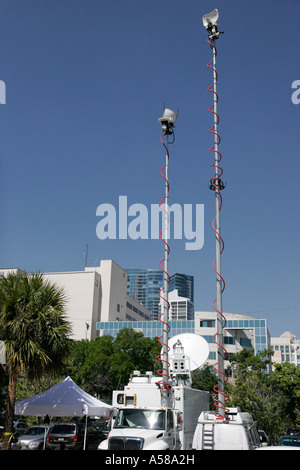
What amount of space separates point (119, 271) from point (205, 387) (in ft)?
158

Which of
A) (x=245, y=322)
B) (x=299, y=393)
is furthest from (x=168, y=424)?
(x=245, y=322)

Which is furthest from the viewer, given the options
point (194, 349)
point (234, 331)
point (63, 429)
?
point (234, 331)

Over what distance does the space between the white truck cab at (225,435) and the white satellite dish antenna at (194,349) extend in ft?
23.1

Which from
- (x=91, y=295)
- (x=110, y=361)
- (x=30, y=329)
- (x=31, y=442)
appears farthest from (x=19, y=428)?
(x=91, y=295)

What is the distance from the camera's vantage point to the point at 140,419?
45.4ft

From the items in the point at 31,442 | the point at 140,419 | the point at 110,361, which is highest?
the point at 110,361

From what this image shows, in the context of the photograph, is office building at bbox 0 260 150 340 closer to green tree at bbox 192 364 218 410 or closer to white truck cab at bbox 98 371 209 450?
green tree at bbox 192 364 218 410

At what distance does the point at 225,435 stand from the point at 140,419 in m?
3.30

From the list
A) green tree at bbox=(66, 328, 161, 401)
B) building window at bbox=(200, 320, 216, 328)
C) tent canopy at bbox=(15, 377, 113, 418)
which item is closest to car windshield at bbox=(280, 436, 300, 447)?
tent canopy at bbox=(15, 377, 113, 418)

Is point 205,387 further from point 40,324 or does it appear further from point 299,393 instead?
point 40,324

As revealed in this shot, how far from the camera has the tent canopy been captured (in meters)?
20.1

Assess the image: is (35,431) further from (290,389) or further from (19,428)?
(290,389)

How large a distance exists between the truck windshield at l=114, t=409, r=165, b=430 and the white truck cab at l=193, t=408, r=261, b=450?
219cm
